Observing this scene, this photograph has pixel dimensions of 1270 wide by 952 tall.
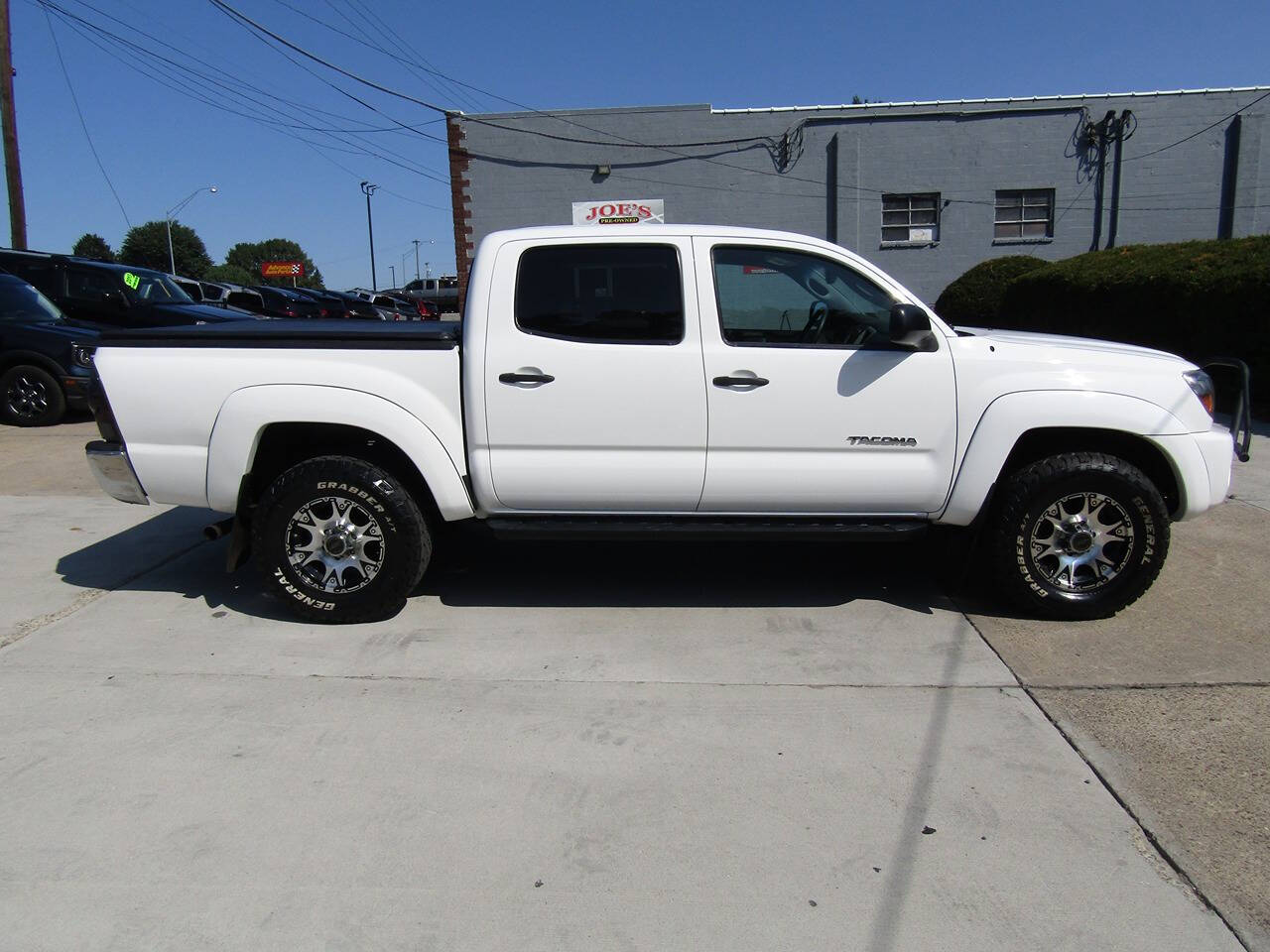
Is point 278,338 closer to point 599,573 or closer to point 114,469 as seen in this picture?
point 114,469

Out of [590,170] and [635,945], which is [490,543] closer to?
[635,945]

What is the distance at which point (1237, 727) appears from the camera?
371cm

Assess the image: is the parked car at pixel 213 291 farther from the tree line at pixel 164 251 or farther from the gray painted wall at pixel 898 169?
the tree line at pixel 164 251

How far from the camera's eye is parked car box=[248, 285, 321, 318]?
82.2 feet

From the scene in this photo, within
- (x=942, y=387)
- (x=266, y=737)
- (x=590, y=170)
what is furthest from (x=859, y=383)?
(x=590, y=170)

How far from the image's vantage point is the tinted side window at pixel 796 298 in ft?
15.6

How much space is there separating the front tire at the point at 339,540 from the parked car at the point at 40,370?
7.70m

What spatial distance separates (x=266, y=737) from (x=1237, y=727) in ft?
12.5

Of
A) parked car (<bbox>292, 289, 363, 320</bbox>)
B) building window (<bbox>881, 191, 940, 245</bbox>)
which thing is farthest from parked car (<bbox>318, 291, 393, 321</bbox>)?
building window (<bbox>881, 191, 940, 245</bbox>)

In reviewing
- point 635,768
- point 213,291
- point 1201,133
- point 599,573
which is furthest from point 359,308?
point 635,768

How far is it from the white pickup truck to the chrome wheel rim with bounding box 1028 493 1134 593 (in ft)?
0.04

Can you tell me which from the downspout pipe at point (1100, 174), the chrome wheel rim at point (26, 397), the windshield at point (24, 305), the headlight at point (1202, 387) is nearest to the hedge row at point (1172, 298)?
the downspout pipe at point (1100, 174)

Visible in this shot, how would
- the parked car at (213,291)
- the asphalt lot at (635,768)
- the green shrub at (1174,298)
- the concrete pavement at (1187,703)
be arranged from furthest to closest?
the parked car at (213,291) → the green shrub at (1174,298) → the concrete pavement at (1187,703) → the asphalt lot at (635,768)

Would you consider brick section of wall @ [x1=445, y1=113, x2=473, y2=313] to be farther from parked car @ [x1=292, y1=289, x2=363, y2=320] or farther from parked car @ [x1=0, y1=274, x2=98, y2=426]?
parked car @ [x1=0, y1=274, x2=98, y2=426]
